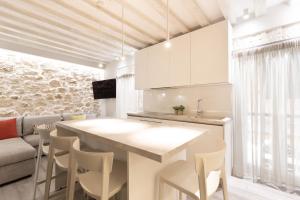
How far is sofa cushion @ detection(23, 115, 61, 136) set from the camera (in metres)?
3.40

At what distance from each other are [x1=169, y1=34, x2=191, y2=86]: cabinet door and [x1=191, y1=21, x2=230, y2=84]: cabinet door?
99 millimetres

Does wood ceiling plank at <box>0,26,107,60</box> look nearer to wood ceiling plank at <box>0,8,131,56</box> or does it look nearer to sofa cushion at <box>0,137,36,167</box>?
wood ceiling plank at <box>0,8,131,56</box>

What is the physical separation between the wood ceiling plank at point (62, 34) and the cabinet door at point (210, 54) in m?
1.97

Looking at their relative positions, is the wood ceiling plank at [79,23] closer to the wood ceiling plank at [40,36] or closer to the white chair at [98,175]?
the wood ceiling plank at [40,36]

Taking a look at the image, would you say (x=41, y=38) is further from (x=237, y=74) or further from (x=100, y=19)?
(x=237, y=74)

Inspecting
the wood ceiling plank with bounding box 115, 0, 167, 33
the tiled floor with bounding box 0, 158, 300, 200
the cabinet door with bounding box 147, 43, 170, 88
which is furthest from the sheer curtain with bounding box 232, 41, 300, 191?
the wood ceiling plank with bounding box 115, 0, 167, 33

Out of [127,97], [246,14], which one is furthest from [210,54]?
[127,97]

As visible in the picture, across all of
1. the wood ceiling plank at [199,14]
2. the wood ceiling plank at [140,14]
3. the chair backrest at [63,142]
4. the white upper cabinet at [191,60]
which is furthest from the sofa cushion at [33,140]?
the wood ceiling plank at [199,14]

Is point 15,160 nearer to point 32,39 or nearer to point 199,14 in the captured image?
point 32,39

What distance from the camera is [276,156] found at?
210 centimetres

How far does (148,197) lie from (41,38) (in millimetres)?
3486

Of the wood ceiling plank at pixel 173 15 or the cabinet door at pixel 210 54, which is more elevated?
the wood ceiling plank at pixel 173 15

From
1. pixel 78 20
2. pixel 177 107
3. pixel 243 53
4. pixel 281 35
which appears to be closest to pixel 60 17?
pixel 78 20

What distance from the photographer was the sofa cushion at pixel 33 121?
11.1 ft
